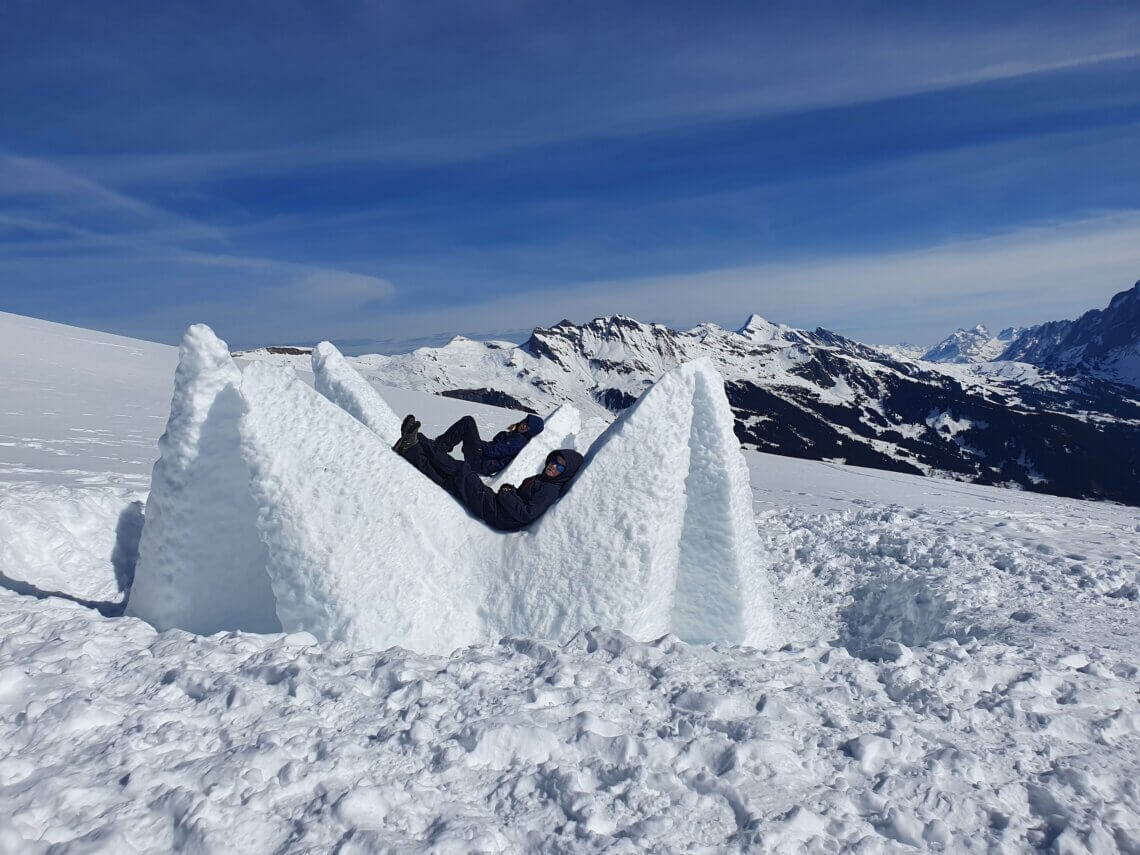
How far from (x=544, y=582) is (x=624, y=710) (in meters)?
2.49

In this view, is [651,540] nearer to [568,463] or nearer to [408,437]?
[568,463]

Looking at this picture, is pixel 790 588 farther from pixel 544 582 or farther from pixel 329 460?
pixel 329 460

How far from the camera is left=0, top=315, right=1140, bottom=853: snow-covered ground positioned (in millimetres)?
3402

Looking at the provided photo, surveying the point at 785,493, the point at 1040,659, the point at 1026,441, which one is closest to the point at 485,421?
the point at 785,493

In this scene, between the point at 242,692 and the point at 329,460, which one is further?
the point at 329,460

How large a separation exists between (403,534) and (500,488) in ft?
4.19

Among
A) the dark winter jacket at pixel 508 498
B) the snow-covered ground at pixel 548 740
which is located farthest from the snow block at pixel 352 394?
the snow-covered ground at pixel 548 740

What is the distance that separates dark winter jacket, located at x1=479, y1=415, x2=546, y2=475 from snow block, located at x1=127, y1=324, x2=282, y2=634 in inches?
162

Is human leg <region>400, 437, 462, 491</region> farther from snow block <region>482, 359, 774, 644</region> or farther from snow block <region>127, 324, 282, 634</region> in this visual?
snow block <region>127, 324, 282, 634</region>

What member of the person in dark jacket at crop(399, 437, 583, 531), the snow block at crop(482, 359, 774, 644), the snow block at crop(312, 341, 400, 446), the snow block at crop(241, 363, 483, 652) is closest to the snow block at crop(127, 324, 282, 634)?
the snow block at crop(241, 363, 483, 652)

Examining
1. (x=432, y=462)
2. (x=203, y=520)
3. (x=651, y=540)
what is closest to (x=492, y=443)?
(x=432, y=462)

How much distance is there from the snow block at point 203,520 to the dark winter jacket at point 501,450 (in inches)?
162

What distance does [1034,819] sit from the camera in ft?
12.0

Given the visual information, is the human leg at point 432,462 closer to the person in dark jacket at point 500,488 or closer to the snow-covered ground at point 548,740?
the person in dark jacket at point 500,488
